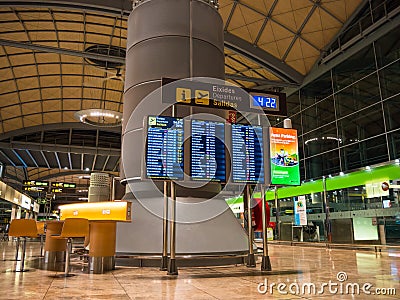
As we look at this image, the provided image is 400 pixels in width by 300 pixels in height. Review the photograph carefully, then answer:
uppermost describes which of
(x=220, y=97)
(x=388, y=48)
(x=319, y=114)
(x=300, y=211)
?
(x=388, y=48)

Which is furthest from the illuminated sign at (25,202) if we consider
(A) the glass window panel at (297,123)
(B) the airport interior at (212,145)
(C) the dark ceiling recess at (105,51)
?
(A) the glass window panel at (297,123)

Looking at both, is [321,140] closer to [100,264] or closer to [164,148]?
[164,148]

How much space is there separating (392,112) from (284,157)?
10422mm

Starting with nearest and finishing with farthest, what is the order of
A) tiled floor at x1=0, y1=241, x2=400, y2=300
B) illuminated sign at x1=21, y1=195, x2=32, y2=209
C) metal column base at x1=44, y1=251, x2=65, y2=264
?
tiled floor at x1=0, y1=241, x2=400, y2=300, metal column base at x1=44, y1=251, x2=65, y2=264, illuminated sign at x1=21, y1=195, x2=32, y2=209

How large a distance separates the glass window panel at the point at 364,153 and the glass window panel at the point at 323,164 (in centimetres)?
68

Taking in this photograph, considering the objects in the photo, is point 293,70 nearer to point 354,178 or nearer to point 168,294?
point 354,178

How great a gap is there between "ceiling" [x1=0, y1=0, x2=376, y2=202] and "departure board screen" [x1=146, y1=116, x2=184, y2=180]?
46.9ft

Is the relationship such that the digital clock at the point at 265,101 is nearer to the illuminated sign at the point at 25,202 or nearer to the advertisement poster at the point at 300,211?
the advertisement poster at the point at 300,211

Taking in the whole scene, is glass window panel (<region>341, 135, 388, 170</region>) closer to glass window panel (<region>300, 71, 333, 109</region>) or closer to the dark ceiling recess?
glass window panel (<region>300, 71, 333, 109</region>)

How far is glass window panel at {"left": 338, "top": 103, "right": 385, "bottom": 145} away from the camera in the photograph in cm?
1758

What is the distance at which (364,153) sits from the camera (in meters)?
18.5

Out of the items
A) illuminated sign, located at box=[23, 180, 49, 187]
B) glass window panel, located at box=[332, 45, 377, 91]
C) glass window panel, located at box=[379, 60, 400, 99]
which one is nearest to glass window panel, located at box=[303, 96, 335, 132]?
glass window panel, located at box=[332, 45, 377, 91]

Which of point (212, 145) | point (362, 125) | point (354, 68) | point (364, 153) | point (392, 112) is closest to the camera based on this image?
point (212, 145)

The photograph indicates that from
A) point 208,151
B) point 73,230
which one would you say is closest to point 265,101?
point 208,151
